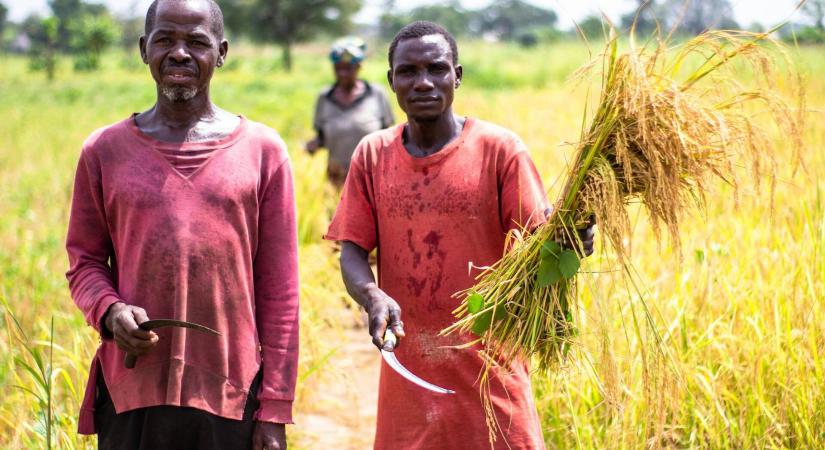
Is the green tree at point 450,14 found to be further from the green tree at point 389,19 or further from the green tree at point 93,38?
the green tree at point 93,38

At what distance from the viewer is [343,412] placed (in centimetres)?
386

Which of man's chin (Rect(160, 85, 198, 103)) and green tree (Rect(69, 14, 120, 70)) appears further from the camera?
green tree (Rect(69, 14, 120, 70))

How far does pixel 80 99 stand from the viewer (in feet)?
71.4

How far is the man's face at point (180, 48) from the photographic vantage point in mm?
2025

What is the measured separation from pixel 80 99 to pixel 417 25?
70.3 ft

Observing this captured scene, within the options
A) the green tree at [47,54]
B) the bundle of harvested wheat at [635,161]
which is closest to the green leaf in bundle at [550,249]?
the bundle of harvested wheat at [635,161]

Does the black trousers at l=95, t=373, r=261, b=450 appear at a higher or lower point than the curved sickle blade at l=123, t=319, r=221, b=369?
lower

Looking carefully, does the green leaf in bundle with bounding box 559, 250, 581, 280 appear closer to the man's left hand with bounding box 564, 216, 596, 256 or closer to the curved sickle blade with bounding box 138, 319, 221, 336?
the man's left hand with bounding box 564, 216, 596, 256

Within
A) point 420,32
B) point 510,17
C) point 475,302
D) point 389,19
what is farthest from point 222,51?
point 510,17

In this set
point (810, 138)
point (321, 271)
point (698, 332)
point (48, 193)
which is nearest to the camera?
point (698, 332)

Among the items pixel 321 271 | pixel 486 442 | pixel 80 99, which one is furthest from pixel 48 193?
pixel 80 99

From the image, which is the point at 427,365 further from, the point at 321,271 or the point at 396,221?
the point at 321,271

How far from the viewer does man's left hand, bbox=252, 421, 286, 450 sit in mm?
2018

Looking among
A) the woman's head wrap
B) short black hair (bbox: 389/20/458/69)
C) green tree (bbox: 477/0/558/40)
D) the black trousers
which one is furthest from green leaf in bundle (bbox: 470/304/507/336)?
green tree (bbox: 477/0/558/40)
